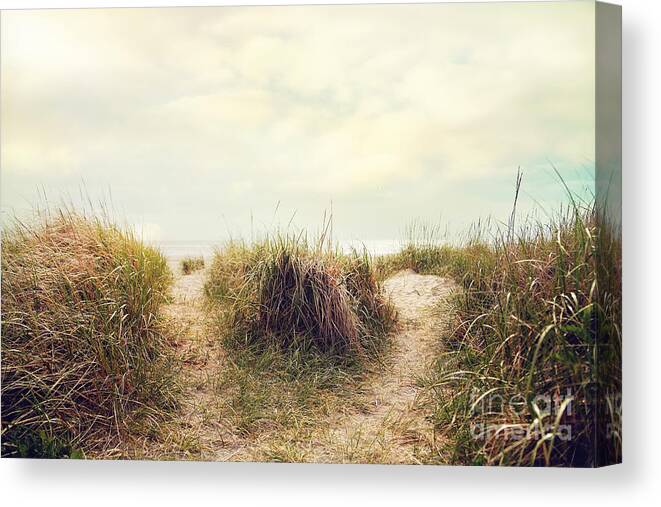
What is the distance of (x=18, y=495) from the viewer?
189 inches

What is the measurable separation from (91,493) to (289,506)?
1153 millimetres

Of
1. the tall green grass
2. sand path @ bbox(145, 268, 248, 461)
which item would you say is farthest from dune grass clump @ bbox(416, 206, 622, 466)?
sand path @ bbox(145, 268, 248, 461)

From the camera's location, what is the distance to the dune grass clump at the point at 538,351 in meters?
4.27

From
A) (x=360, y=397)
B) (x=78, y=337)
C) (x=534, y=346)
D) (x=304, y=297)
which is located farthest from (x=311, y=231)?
(x=78, y=337)

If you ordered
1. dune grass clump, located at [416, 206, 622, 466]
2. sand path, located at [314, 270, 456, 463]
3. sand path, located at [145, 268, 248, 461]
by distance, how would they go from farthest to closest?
1. sand path, located at [145, 268, 248, 461]
2. sand path, located at [314, 270, 456, 463]
3. dune grass clump, located at [416, 206, 622, 466]

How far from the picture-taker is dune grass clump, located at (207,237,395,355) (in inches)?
182

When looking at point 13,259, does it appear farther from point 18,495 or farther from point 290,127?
point 290,127

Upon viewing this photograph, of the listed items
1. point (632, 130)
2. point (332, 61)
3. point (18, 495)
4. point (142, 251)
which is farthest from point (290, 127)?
point (18, 495)

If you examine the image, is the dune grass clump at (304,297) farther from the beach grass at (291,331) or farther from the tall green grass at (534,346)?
the tall green grass at (534,346)

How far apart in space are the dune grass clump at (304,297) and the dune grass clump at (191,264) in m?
0.07

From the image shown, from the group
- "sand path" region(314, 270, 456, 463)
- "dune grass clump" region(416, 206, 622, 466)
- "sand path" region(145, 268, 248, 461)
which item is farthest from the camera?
"sand path" region(145, 268, 248, 461)

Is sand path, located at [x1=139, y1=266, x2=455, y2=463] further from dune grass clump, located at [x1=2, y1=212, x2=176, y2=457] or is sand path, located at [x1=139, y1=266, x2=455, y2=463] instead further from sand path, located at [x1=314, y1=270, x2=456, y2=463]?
dune grass clump, located at [x1=2, y1=212, x2=176, y2=457]

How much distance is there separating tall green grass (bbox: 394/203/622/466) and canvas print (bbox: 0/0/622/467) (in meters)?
0.01

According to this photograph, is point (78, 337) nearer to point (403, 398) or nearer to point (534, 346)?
point (403, 398)
